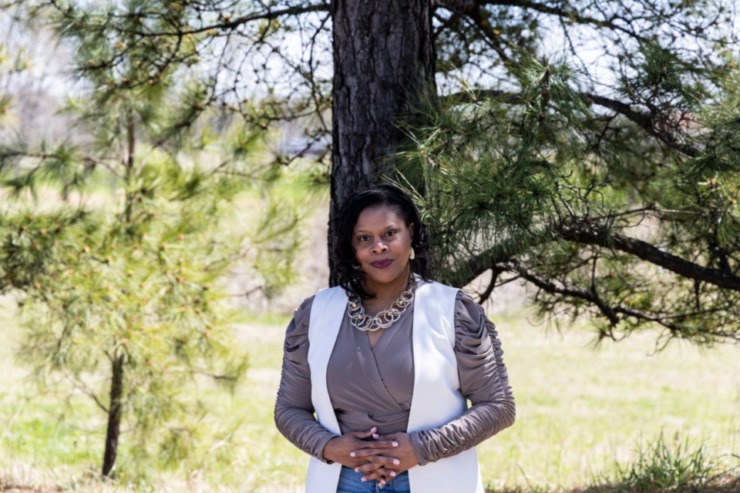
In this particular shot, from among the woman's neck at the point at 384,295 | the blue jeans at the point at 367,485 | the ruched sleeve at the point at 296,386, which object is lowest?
the blue jeans at the point at 367,485

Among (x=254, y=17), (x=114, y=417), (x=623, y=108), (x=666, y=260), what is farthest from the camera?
(x=114, y=417)

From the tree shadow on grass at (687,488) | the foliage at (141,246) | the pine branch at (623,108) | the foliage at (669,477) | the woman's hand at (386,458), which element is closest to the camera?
the woman's hand at (386,458)

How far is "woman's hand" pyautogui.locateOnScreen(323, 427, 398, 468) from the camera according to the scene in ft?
6.51

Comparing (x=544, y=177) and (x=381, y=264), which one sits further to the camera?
(x=544, y=177)

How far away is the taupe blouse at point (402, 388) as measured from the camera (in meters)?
2.02

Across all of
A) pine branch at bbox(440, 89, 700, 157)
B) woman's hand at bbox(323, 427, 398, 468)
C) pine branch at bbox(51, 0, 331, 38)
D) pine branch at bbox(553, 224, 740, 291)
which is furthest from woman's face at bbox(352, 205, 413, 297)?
pine branch at bbox(51, 0, 331, 38)

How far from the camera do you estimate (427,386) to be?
2.02 m

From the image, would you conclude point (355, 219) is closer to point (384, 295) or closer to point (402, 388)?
point (384, 295)

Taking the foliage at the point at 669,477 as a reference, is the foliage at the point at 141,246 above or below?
above

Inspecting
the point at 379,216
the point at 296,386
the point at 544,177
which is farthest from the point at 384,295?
the point at 544,177

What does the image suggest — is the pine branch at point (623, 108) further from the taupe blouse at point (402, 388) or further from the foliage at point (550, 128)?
the taupe blouse at point (402, 388)

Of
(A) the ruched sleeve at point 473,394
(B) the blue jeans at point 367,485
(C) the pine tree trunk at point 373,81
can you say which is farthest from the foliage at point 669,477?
(B) the blue jeans at point 367,485

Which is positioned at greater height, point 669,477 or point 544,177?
point 544,177

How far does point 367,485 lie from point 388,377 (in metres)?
0.24
